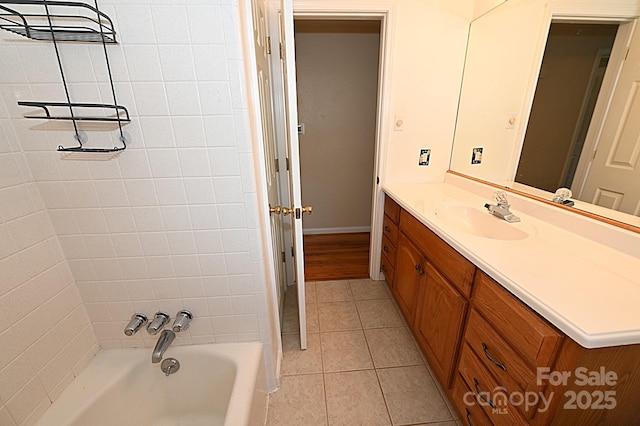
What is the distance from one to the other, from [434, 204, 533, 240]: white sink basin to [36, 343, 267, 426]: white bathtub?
1.16 meters

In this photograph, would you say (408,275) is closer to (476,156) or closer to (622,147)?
(476,156)

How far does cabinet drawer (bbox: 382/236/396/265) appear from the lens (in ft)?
6.13

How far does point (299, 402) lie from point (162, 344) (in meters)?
0.73

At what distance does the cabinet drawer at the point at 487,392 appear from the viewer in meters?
0.83

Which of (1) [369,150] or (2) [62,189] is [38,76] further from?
(1) [369,150]

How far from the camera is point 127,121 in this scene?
0.85m

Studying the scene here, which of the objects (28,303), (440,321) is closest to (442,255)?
(440,321)

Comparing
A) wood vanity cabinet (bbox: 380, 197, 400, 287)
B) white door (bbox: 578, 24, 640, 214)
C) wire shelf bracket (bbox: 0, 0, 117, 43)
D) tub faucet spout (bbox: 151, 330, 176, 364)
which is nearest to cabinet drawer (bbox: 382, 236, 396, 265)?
→ wood vanity cabinet (bbox: 380, 197, 400, 287)

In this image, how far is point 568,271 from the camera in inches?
32.4

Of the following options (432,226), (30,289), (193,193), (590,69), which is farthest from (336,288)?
(590,69)

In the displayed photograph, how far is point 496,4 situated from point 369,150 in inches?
65.1

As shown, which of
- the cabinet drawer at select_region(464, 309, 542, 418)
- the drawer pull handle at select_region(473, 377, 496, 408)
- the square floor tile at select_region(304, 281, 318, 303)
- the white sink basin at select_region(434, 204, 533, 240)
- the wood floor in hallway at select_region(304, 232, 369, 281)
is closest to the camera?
the cabinet drawer at select_region(464, 309, 542, 418)

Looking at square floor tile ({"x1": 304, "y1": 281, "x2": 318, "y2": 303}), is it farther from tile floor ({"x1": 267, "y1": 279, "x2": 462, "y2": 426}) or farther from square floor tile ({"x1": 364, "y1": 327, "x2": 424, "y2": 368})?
square floor tile ({"x1": 364, "y1": 327, "x2": 424, "y2": 368})

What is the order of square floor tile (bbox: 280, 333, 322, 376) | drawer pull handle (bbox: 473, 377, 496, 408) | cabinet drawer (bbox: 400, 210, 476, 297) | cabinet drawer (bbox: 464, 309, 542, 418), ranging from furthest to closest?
square floor tile (bbox: 280, 333, 322, 376) → cabinet drawer (bbox: 400, 210, 476, 297) → drawer pull handle (bbox: 473, 377, 496, 408) → cabinet drawer (bbox: 464, 309, 542, 418)
